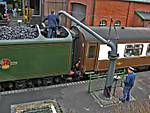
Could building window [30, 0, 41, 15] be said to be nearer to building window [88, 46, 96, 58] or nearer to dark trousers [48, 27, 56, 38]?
dark trousers [48, 27, 56, 38]

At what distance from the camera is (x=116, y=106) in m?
10.8

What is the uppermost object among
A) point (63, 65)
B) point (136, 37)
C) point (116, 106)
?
point (136, 37)

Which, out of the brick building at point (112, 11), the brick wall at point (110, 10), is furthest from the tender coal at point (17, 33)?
the brick wall at point (110, 10)

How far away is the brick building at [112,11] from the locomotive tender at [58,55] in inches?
273

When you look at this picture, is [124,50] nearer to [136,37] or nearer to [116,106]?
[136,37]

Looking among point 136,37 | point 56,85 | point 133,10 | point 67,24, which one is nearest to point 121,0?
point 133,10

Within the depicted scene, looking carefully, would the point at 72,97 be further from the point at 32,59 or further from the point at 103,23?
the point at 103,23

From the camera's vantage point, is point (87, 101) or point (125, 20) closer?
point (87, 101)

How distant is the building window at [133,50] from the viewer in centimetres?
1401

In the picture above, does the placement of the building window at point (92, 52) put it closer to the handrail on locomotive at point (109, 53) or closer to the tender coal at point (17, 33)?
the handrail on locomotive at point (109, 53)

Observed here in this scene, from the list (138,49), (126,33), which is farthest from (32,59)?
(138,49)

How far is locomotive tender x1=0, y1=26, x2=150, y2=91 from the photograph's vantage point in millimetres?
11133

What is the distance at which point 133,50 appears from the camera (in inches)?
562

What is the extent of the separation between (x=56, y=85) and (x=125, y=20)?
12.6m
